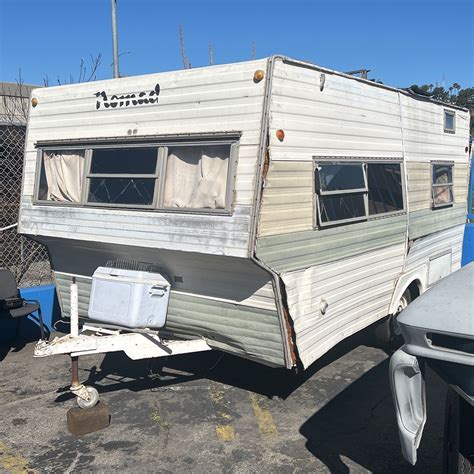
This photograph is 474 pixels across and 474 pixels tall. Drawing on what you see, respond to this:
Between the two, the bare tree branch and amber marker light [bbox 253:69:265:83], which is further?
the bare tree branch

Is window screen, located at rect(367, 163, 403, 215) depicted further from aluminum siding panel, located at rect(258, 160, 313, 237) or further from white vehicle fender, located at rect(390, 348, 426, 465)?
white vehicle fender, located at rect(390, 348, 426, 465)

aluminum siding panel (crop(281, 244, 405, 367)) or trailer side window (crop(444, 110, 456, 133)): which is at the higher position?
trailer side window (crop(444, 110, 456, 133))

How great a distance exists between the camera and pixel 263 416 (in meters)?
4.87

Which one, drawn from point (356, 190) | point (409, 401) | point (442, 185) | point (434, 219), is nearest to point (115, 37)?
point (442, 185)

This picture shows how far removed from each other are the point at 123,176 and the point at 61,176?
85cm

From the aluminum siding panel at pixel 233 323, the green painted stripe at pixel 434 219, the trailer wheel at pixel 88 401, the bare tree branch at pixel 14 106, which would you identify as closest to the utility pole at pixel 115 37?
the bare tree branch at pixel 14 106

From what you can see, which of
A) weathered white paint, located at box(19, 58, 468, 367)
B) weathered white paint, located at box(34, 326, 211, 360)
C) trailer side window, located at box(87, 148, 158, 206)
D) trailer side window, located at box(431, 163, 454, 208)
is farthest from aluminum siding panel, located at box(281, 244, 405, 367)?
trailer side window, located at box(87, 148, 158, 206)

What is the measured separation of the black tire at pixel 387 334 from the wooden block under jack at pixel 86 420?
3233 millimetres

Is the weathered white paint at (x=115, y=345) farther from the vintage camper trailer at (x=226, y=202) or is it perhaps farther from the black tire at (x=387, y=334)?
the black tire at (x=387, y=334)

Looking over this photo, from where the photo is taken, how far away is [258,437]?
14.8ft

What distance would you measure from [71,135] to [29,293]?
283cm

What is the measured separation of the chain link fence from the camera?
316 inches

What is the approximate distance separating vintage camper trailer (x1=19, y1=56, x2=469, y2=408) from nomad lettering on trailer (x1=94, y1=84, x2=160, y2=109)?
1 cm

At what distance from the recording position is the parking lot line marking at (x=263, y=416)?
15.1 feet
